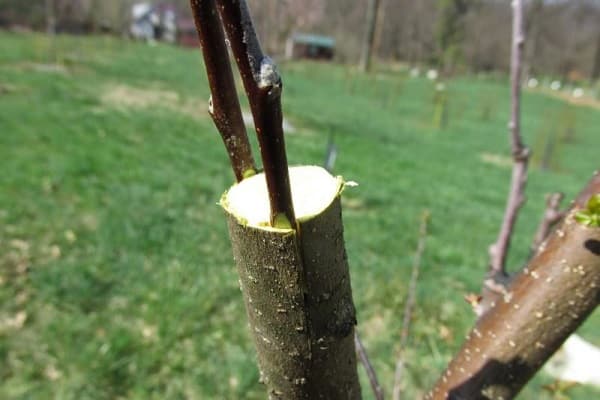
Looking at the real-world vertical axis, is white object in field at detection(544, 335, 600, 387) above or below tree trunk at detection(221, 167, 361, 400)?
below

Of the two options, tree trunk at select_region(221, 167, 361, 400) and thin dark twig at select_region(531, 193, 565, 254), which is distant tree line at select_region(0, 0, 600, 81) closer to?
thin dark twig at select_region(531, 193, 565, 254)

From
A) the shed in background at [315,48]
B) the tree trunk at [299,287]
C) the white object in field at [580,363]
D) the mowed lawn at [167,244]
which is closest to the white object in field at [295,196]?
the tree trunk at [299,287]

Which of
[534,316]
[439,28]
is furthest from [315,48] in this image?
[534,316]

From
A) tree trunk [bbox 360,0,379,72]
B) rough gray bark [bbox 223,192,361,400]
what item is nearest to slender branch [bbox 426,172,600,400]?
rough gray bark [bbox 223,192,361,400]

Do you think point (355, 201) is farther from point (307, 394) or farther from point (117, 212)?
point (307, 394)

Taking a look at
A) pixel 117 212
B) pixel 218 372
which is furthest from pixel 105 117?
pixel 218 372

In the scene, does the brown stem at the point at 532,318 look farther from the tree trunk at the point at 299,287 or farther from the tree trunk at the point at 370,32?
the tree trunk at the point at 370,32

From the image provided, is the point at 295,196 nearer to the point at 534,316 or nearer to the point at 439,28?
the point at 534,316

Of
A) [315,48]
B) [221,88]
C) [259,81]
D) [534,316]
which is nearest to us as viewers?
[259,81]
